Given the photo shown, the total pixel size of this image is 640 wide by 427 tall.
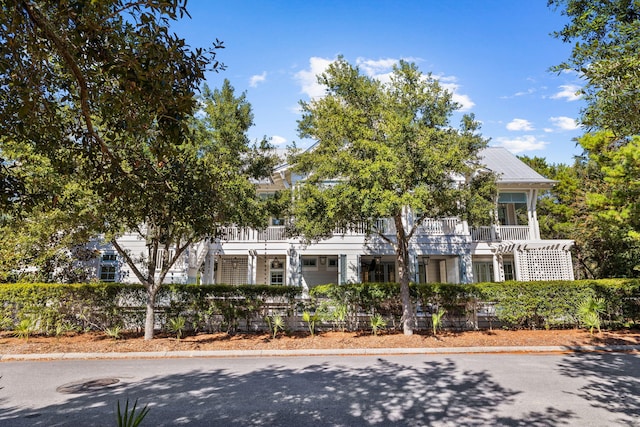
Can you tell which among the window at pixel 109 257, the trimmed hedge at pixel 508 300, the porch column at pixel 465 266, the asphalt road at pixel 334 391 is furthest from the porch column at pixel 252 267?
the porch column at pixel 465 266

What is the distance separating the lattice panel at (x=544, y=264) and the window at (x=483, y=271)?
283 centimetres

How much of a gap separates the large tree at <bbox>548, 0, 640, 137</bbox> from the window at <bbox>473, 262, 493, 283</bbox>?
15875 millimetres

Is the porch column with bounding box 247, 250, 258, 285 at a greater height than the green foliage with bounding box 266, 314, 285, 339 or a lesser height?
greater

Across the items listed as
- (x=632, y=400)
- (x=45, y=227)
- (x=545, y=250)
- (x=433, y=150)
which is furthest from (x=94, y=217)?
(x=545, y=250)

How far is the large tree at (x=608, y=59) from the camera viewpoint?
5.89 m

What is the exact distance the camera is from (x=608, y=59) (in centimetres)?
609

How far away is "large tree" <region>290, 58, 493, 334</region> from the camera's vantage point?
10.6 meters

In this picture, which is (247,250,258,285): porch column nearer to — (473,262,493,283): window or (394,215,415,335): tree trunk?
(394,215,415,335): tree trunk

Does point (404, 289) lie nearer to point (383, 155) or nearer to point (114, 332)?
point (383, 155)

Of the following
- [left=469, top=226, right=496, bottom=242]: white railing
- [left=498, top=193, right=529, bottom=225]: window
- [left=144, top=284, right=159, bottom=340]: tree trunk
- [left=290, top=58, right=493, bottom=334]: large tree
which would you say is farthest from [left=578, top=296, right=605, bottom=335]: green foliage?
[left=144, top=284, right=159, bottom=340]: tree trunk

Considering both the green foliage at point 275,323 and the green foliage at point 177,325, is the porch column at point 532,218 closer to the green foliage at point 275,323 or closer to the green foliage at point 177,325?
the green foliage at point 275,323

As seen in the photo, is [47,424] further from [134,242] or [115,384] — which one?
[134,242]

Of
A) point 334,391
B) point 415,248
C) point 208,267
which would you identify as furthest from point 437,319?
point 208,267

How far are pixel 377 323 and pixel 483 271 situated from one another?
12.5 m
